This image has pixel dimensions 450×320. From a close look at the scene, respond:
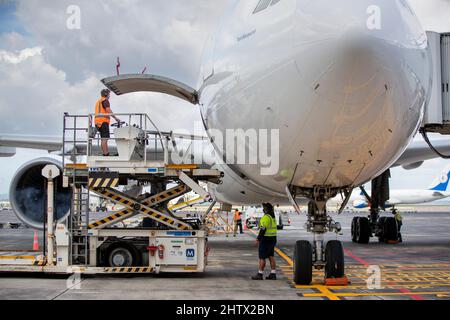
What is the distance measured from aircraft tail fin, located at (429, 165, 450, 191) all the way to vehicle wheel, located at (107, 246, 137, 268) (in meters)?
65.1

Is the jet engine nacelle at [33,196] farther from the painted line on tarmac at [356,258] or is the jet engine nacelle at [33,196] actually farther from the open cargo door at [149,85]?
the painted line on tarmac at [356,258]

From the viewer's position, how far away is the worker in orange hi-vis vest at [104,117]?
859cm

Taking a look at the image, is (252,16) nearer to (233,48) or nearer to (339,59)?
(233,48)

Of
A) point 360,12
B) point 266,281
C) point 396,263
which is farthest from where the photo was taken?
point 396,263

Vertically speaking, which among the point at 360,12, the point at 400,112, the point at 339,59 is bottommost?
the point at 400,112

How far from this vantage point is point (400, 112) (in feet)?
18.3

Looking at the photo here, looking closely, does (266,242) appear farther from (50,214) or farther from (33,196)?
(33,196)

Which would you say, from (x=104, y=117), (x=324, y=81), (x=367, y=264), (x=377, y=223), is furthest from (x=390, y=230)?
(x=324, y=81)

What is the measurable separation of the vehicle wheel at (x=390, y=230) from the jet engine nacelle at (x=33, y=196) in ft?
30.0

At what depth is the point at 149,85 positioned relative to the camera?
8.42 metres

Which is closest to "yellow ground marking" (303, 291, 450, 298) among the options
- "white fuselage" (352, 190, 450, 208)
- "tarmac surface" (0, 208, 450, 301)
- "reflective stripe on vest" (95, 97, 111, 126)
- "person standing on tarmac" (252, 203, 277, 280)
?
"tarmac surface" (0, 208, 450, 301)

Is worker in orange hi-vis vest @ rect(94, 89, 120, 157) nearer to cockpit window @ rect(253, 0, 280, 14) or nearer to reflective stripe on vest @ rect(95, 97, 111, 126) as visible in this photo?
reflective stripe on vest @ rect(95, 97, 111, 126)
